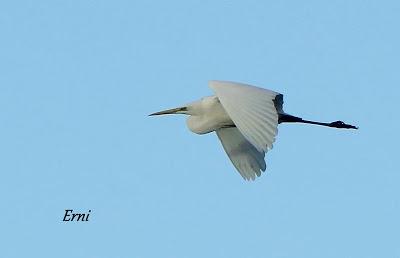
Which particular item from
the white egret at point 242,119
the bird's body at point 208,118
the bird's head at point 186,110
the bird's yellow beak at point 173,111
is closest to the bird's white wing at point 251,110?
the white egret at point 242,119

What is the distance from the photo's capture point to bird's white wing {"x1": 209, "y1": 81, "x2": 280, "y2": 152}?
20.2 feet

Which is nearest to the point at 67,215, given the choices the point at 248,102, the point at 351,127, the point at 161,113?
the point at 161,113

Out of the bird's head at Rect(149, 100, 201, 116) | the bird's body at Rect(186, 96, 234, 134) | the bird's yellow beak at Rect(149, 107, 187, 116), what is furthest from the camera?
the bird's yellow beak at Rect(149, 107, 187, 116)

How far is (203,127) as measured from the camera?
25.4 ft

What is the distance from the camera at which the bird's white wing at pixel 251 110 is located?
616 centimetres

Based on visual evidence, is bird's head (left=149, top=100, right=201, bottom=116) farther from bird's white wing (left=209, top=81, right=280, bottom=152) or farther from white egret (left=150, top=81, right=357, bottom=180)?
bird's white wing (left=209, top=81, right=280, bottom=152)

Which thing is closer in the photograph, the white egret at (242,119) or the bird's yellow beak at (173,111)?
the white egret at (242,119)

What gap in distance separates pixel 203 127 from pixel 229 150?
1.75ft

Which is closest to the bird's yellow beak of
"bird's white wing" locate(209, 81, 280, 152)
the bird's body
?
the bird's body

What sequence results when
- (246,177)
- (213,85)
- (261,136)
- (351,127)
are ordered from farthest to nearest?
(351,127), (246,177), (213,85), (261,136)

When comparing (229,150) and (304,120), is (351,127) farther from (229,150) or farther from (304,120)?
(229,150)

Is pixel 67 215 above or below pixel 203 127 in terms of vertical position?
below

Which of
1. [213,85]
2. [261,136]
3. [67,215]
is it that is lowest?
[67,215]

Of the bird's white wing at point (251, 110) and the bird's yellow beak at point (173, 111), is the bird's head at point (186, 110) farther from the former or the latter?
the bird's white wing at point (251, 110)
